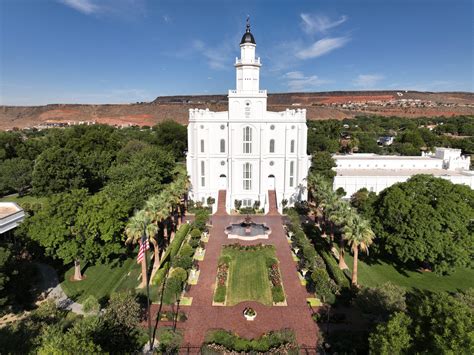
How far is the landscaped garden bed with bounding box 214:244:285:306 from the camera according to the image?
79.7 ft

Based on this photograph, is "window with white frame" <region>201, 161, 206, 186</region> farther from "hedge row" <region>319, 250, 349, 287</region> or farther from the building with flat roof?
the building with flat roof

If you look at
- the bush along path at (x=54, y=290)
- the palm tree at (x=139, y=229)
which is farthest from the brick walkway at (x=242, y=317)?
the bush along path at (x=54, y=290)

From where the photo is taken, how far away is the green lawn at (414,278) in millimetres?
25688

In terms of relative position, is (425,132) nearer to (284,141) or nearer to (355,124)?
(355,124)

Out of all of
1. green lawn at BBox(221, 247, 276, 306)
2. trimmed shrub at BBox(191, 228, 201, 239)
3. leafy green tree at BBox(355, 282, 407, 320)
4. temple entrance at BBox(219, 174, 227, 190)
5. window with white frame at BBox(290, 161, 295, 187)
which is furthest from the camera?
temple entrance at BBox(219, 174, 227, 190)

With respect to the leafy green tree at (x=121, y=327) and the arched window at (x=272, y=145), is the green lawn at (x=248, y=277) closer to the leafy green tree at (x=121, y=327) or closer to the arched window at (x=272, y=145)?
the leafy green tree at (x=121, y=327)

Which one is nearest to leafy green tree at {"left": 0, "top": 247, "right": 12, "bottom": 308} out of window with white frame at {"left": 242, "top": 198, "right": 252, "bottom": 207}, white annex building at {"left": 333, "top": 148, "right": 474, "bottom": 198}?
window with white frame at {"left": 242, "top": 198, "right": 252, "bottom": 207}

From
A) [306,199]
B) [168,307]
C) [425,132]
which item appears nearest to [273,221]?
[306,199]

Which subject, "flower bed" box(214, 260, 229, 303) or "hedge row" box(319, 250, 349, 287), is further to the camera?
"hedge row" box(319, 250, 349, 287)

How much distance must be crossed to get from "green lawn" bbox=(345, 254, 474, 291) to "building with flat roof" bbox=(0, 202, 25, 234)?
3056 cm

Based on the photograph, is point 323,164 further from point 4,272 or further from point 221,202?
point 4,272

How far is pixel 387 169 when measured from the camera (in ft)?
180

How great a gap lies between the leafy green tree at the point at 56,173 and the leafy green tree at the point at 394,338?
45.7m

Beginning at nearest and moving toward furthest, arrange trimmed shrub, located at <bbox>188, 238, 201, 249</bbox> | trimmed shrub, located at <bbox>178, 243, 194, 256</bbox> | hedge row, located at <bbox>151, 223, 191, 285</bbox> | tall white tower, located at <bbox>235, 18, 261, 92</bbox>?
hedge row, located at <bbox>151, 223, 191, 285</bbox>
trimmed shrub, located at <bbox>178, 243, 194, 256</bbox>
trimmed shrub, located at <bbox>188, 238, 201, 249</bbox>
tall white tower, located at <bbox>235, 18, 261, 92</bbox>
